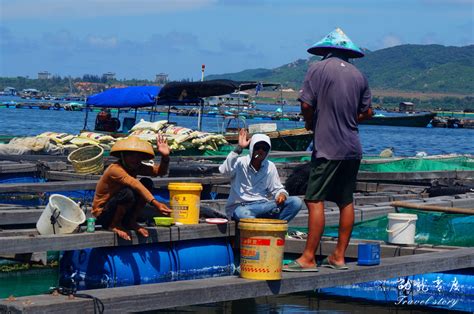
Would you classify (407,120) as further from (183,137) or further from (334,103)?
(334,103)

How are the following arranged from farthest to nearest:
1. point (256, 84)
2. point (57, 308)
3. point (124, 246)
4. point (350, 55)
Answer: point (256, 84), point (124, 246), point (350, 55), point (57, 308)

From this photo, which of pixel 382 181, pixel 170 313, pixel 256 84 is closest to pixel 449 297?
pixel 170 313

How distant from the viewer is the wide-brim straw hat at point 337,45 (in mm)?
8544

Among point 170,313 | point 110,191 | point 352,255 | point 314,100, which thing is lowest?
point 170,313

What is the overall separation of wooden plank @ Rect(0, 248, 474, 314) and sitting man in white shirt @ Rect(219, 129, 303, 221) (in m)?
1.52

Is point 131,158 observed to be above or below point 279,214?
above

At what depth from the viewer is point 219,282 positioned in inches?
316

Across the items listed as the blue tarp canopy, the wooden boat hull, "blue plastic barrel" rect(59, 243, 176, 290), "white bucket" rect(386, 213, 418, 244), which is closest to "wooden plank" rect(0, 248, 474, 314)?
"white bucket" rect(386, 213, 418, 244)

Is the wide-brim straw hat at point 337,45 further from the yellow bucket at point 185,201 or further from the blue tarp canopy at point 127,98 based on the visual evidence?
the blue tarp canopy at point 127,98

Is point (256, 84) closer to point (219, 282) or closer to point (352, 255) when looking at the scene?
point (352, 255)

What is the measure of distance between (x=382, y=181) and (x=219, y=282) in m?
11.1

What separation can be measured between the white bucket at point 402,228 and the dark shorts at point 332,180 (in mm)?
2039

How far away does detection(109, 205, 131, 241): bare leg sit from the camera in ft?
30.3

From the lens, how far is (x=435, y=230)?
11.7 m
